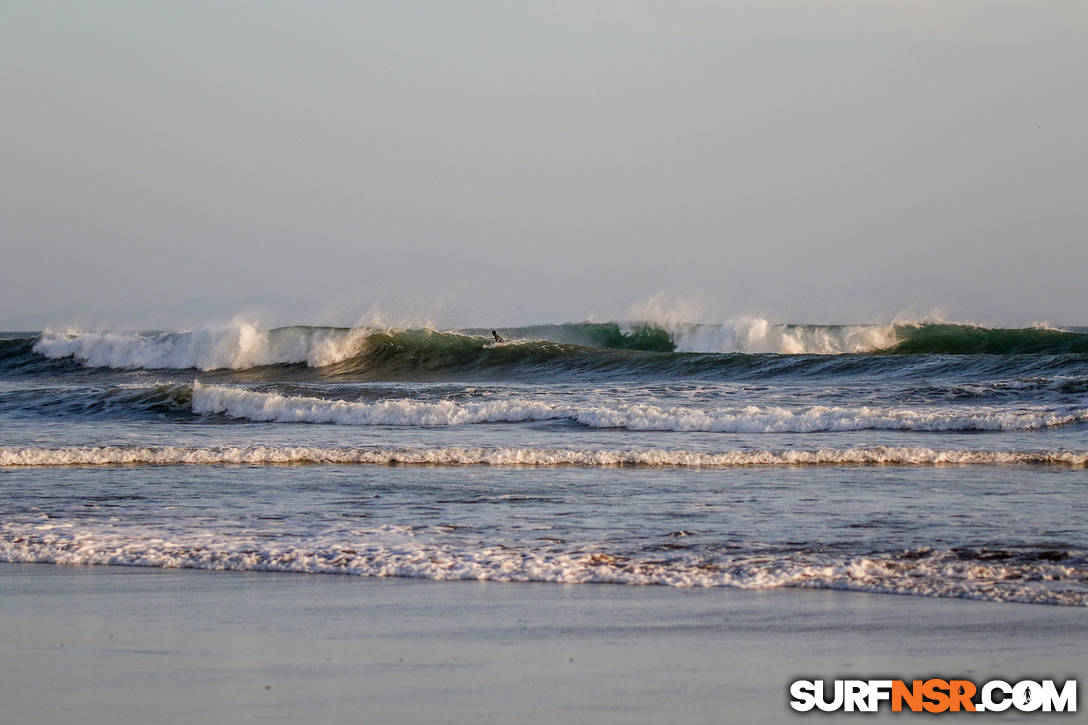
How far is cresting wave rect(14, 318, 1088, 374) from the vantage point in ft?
96.5

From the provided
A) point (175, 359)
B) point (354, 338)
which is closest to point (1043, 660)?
point (354, 338)

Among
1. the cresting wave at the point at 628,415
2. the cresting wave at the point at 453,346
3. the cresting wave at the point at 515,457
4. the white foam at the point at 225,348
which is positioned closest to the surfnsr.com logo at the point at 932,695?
the cresting wave at the point at 515,457

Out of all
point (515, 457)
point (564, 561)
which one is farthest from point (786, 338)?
point (564, 561)

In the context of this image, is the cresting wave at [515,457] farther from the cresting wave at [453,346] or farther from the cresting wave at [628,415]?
the cresting wave at [453,346]

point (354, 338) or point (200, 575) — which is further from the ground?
point (354, 338)

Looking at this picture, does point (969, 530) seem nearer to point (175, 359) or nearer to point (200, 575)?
point (200, 575)

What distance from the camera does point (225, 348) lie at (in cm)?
3225

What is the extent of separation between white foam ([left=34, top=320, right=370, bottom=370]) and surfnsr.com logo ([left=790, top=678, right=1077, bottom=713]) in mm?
27596

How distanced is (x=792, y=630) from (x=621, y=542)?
2267 millimetres

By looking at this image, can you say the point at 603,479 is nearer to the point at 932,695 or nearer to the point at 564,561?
the point at 564,561

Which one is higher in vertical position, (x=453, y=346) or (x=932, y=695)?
(x=453, y=346)

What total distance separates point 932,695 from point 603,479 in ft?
21.5

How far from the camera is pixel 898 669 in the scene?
4.55m

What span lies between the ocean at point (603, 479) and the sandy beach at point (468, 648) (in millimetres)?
525
